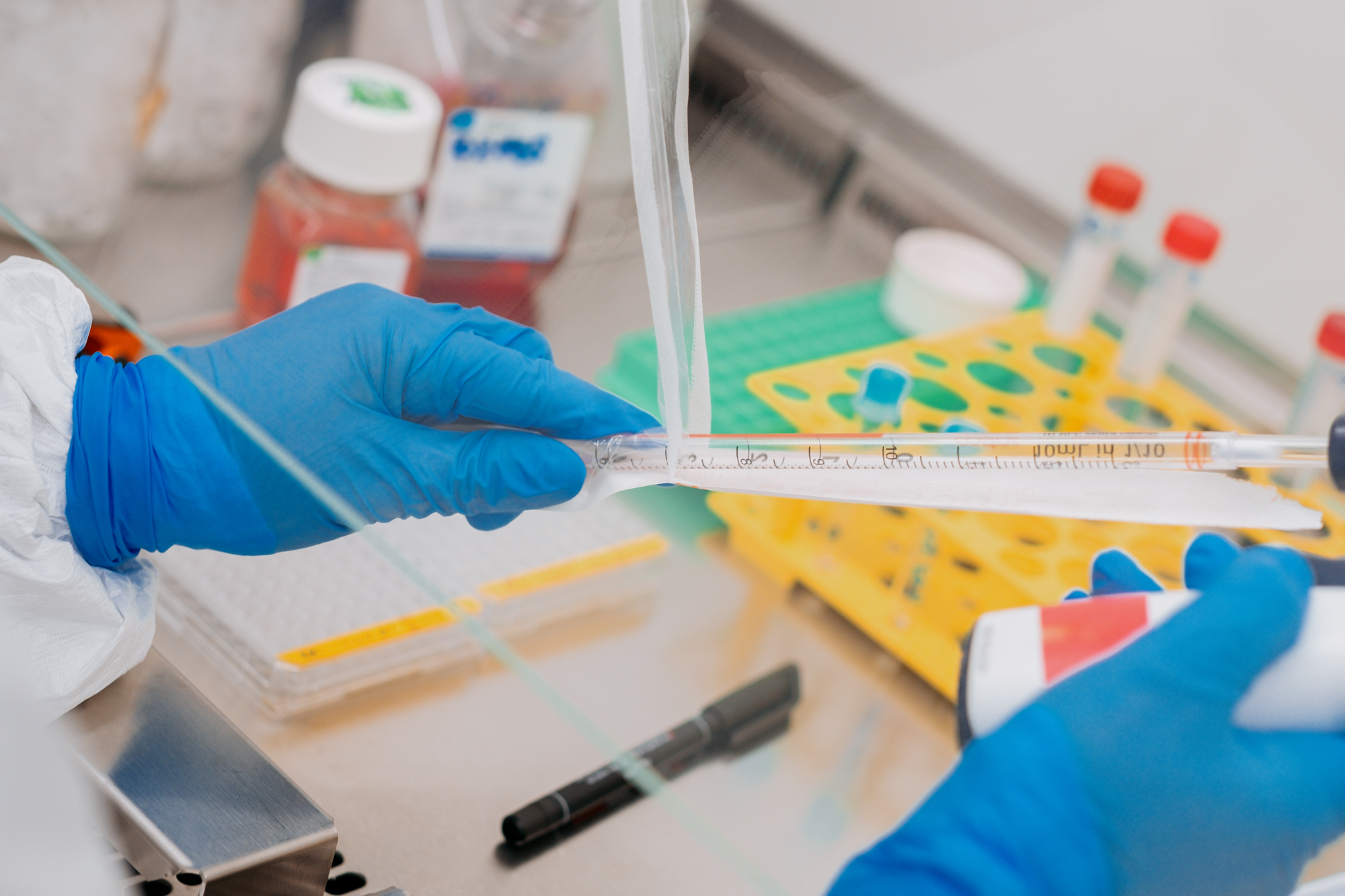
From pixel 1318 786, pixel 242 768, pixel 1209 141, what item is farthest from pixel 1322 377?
pixel 242 768

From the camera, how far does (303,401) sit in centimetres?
63

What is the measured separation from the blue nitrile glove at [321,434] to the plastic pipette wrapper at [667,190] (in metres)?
0.03

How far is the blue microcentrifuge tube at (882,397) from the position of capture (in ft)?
2.95

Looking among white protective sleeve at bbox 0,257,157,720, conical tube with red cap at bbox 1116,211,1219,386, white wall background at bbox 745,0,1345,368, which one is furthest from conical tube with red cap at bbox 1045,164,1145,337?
white protective sleeve at bbox 0,257,157,720

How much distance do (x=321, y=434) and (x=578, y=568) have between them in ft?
0.85

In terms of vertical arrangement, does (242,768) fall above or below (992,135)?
below

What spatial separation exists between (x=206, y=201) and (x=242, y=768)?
0.52 metres

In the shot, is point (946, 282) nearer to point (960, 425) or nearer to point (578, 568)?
point (960, 425)

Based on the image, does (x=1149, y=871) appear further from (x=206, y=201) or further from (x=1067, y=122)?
(x=1067, y=122)

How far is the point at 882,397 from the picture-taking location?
90cm

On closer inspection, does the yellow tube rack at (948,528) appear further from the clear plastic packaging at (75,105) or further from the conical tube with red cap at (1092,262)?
the clear plastic packaging at (75,105)

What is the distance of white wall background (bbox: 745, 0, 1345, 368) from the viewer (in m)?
1.28

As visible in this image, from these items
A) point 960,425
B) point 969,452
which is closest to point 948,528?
point 960,425

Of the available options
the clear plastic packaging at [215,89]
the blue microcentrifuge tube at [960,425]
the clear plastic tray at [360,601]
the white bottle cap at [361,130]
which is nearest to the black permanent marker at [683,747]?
the clear plastic tray at [360,601]
